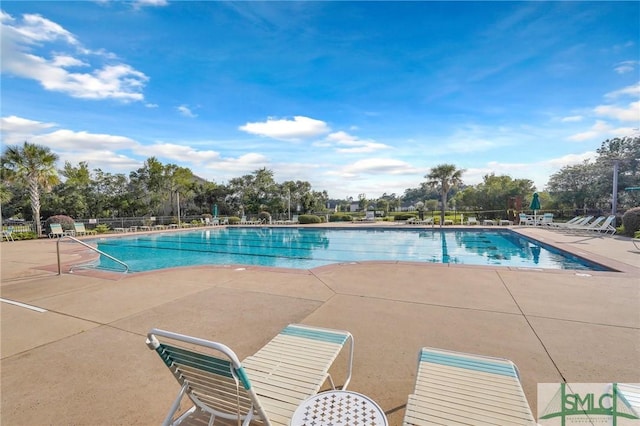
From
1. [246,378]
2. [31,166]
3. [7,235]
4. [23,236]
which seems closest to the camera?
[246,378]

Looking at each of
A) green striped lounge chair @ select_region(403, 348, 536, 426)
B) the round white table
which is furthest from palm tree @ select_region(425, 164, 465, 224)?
the round white table

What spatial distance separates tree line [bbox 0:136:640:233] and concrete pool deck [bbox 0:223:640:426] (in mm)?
16702

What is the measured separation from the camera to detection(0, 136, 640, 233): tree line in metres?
16.8

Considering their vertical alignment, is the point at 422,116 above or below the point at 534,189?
above

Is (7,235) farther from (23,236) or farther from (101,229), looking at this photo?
(101,229)

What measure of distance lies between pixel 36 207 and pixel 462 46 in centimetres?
2161

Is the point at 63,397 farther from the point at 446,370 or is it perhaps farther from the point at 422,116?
the point at 422,116

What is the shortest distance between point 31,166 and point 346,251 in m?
17.1

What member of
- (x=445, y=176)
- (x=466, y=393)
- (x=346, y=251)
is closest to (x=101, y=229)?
(x=346, y=251)

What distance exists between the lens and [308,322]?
3.57 metres

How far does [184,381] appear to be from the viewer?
161 centimetres

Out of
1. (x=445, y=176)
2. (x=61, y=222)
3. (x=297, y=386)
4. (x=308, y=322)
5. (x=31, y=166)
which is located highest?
(x=31, y=166)

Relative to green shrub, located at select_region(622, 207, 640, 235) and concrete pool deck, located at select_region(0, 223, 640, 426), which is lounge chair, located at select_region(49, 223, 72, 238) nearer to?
concrete pool deck, located at select_region(0, 223, 640, 426)

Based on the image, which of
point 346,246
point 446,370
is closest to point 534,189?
point 346,246
